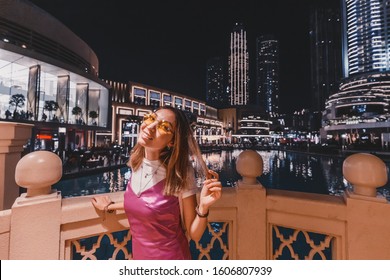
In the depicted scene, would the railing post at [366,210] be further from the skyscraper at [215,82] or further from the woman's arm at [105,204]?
the skyscraper at [215,82]

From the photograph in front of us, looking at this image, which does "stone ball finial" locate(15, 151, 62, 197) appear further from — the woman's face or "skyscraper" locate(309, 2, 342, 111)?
"skyscraper" locate(309, 2, 342, 111)

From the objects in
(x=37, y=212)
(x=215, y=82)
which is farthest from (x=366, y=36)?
(x=37, y=212)

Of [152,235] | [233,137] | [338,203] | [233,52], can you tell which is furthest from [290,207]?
[233,52]

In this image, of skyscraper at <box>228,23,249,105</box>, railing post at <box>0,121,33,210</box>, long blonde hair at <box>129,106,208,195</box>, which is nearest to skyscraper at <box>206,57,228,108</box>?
skyscraper at <box>228,23,249,105</box>

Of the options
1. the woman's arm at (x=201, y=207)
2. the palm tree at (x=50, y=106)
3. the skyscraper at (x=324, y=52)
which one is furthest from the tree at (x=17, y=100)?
the skyscraper at (x=324, y=52)

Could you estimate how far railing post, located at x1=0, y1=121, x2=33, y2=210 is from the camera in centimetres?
201

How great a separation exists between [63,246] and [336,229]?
7.14ft

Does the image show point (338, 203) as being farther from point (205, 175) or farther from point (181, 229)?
point (181, 229)

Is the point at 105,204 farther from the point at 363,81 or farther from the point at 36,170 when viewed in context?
the point at 363,81

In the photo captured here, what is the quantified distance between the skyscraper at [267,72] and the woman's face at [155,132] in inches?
7569

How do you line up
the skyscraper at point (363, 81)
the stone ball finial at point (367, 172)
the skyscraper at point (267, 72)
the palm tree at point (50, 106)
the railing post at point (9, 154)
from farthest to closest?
1. the skyscraper at point (267, 72)
2. the skyscraper at point (363, 81)
3. the palm tree at point (50, 106)
4. the railing post at point (9, 154)
5. the stone ball finial at point (367, 172)

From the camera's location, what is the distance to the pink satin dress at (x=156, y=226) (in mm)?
1277

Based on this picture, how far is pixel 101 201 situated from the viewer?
5.24 feet

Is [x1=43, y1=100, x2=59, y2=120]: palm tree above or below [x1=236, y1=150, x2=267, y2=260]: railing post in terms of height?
above
